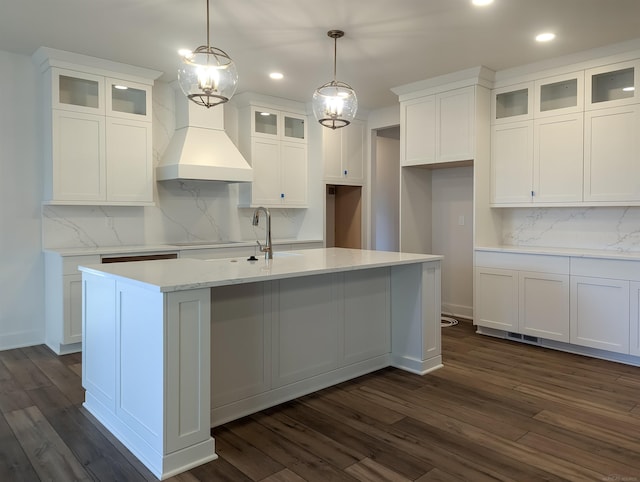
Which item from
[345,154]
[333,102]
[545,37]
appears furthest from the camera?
[345,154]

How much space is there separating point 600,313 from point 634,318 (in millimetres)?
246

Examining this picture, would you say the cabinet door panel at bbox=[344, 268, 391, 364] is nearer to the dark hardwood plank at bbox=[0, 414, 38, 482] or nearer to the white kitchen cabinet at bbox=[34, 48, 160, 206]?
the dark hardwood plank at bbox=[0, 414, 38, 482]

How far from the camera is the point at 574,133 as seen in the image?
4254mm

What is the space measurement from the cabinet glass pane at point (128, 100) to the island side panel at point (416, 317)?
3006 mm

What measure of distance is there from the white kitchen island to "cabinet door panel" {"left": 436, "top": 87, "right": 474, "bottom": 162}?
1.70m

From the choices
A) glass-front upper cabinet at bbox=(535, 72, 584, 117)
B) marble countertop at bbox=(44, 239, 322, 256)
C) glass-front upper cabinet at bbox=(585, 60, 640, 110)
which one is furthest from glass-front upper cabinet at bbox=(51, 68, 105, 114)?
glass-front upper cabinet at bbox=(585, 60, 640, 110)

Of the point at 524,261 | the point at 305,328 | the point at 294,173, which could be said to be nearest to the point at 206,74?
the point at 305,328

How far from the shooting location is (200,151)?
4.89m

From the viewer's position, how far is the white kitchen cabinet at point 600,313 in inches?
148

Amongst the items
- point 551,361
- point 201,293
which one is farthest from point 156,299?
point 551,361

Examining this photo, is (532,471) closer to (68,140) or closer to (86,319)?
(86,319)

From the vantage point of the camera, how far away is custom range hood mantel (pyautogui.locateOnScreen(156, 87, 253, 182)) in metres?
4.77

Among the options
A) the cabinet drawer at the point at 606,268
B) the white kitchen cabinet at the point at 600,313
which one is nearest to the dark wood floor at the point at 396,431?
the white kitchen cabinet at the point at 600,313

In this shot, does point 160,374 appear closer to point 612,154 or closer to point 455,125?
point 455,125
